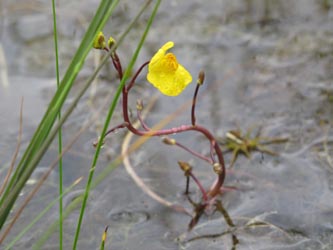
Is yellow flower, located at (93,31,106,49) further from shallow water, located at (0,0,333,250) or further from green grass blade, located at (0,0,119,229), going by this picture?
shallow water, located at (0,0,333,250)

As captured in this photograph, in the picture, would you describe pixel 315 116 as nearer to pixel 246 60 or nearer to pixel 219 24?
pixel 246 60

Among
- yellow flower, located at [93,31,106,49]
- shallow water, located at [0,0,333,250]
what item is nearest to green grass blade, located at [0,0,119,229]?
yellow flower, located at [93,31,106,49]

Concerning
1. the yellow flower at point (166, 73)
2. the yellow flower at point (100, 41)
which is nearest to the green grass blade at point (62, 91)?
the yellow flower at point (100, 41)

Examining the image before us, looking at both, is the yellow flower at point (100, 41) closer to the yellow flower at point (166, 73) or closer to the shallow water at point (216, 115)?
the yellow flower at point (166, 73)

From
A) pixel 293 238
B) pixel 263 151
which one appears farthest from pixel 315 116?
pixel 293 238

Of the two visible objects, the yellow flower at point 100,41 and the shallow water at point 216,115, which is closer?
the yellow flower at point 100,41
